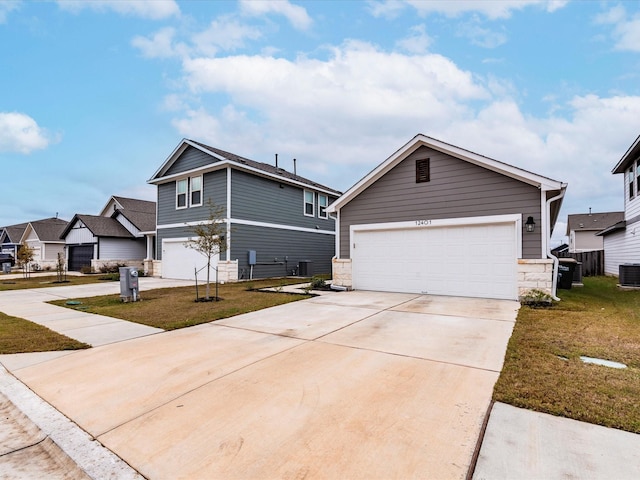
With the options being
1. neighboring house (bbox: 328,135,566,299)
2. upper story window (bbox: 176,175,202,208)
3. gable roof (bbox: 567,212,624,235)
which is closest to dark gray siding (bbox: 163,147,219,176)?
upper story window (bbox: 176,175,202,208)

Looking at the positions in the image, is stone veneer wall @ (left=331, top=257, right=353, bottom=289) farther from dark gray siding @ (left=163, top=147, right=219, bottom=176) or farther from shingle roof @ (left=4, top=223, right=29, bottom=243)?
shingle roof @ (left=4, top=223, right=29, bottom=243)

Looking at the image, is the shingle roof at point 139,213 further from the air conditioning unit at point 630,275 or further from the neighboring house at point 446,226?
the air conditioning unit at point 630,275

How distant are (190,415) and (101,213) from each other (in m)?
34.8

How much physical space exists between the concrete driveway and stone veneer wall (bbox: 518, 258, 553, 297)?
378cm

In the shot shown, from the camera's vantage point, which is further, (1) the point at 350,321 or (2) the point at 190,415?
(1) the point at 350,321

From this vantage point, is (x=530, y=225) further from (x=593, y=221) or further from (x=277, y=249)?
(x=593, y=221)

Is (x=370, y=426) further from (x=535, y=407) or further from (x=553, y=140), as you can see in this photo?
(x=553, y=140)

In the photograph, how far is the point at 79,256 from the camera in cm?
2617

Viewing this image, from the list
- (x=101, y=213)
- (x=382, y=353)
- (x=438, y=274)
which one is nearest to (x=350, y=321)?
(x=382, y=353)

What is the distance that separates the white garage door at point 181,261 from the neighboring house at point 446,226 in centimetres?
817

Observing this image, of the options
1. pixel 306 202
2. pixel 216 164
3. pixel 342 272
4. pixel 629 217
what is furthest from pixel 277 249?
pixel 629 217

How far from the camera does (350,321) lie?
6719mm

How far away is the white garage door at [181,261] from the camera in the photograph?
55.5ft

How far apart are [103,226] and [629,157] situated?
31.9 m
